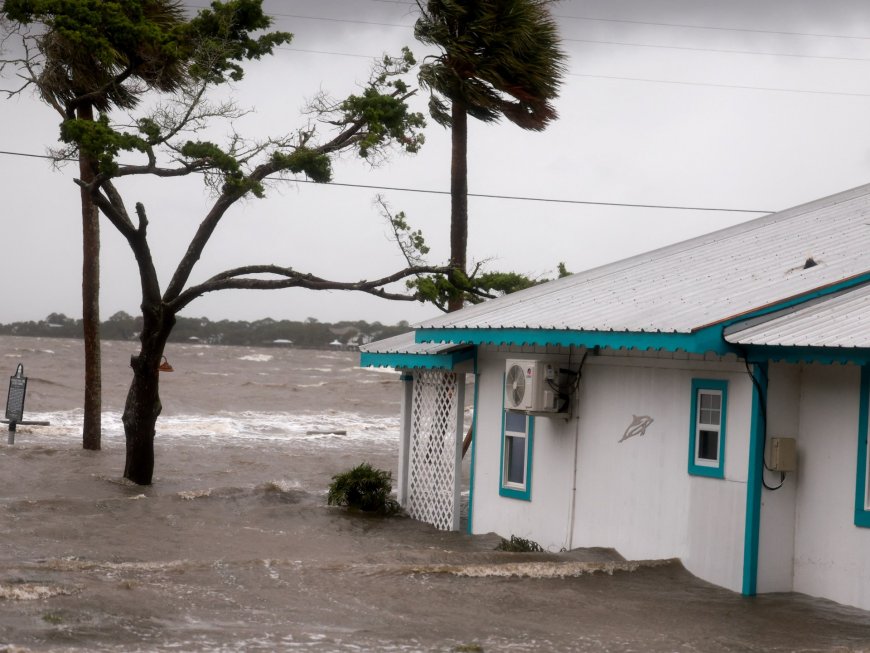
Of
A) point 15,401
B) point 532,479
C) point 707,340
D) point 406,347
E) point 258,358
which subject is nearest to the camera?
point 707,340

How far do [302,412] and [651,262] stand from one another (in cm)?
3556

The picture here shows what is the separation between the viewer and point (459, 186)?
2050 cm

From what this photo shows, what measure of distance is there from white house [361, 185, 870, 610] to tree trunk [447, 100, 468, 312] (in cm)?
554

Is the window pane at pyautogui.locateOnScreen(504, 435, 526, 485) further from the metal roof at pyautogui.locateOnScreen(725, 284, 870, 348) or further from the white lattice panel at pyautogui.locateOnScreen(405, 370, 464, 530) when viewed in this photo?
the metal roof at pyautogui.locateOnScreen(725, 284, 870, 348)

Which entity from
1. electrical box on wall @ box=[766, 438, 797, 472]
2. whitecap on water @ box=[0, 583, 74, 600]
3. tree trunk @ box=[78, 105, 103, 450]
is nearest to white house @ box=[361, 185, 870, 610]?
electrical box on wall @ box=[766, 438, 797, 472]

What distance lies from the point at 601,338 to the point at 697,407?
1.14 metres

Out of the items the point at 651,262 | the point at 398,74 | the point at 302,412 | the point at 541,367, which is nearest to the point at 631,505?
the point at 541,367

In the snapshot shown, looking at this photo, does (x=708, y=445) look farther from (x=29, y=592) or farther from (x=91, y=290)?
(x=91, y=290)

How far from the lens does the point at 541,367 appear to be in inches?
484

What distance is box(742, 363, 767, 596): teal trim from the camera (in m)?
9.95

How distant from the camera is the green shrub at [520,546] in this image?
12.4m

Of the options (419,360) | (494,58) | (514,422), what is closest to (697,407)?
(514,422)

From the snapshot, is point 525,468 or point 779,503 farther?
point 525,468

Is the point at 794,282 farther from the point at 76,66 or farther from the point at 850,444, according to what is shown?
the point at 76,66
